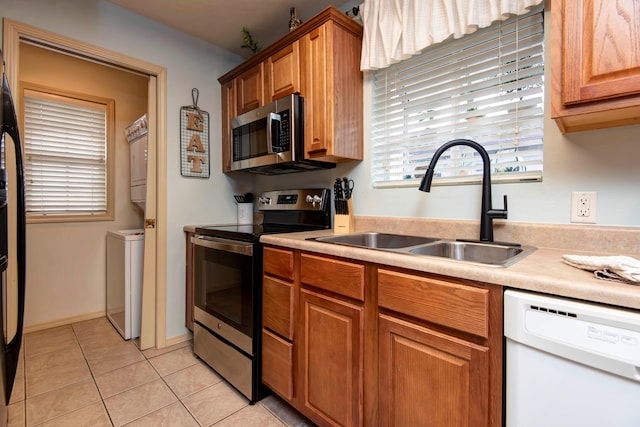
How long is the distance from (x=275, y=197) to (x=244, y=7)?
130 cm

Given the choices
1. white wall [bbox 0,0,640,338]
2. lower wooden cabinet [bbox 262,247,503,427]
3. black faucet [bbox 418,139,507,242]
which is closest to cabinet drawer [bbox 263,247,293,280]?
lower wooden cabinet [bbox 262,247,503,427]

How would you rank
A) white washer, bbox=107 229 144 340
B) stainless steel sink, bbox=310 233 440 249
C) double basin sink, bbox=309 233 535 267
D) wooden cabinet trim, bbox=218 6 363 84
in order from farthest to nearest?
white washer, bbox=107 229 144 340
wooden cabinet trim, bbox=218 6 363 84
stainless steel sink, bbox=310 233 440 249
double basin sink, bbox=309 233 535 267

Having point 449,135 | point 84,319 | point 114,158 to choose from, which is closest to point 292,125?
point 449,135

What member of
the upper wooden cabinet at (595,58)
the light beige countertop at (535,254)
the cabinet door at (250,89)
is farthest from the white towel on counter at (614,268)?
the cabinet door at (250,89)

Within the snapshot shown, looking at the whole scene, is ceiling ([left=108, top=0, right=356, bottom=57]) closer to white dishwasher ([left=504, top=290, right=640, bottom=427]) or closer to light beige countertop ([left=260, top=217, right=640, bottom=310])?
light beige countertop ([left=260, top=217, right=640, bottom=310])

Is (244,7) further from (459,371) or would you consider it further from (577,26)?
(459,371)

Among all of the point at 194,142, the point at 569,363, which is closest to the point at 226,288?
the point at 194,142

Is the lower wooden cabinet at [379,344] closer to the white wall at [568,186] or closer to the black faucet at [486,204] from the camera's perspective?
the black faucet at [486,204]

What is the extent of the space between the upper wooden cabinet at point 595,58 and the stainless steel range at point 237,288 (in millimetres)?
1345

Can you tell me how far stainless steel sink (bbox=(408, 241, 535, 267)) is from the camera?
4.05 ft

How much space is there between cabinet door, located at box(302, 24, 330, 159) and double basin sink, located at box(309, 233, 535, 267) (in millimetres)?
543

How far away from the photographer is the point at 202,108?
2443mm

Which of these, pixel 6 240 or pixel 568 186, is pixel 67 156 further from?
pixel 568 186

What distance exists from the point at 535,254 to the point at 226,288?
1.53 meters
